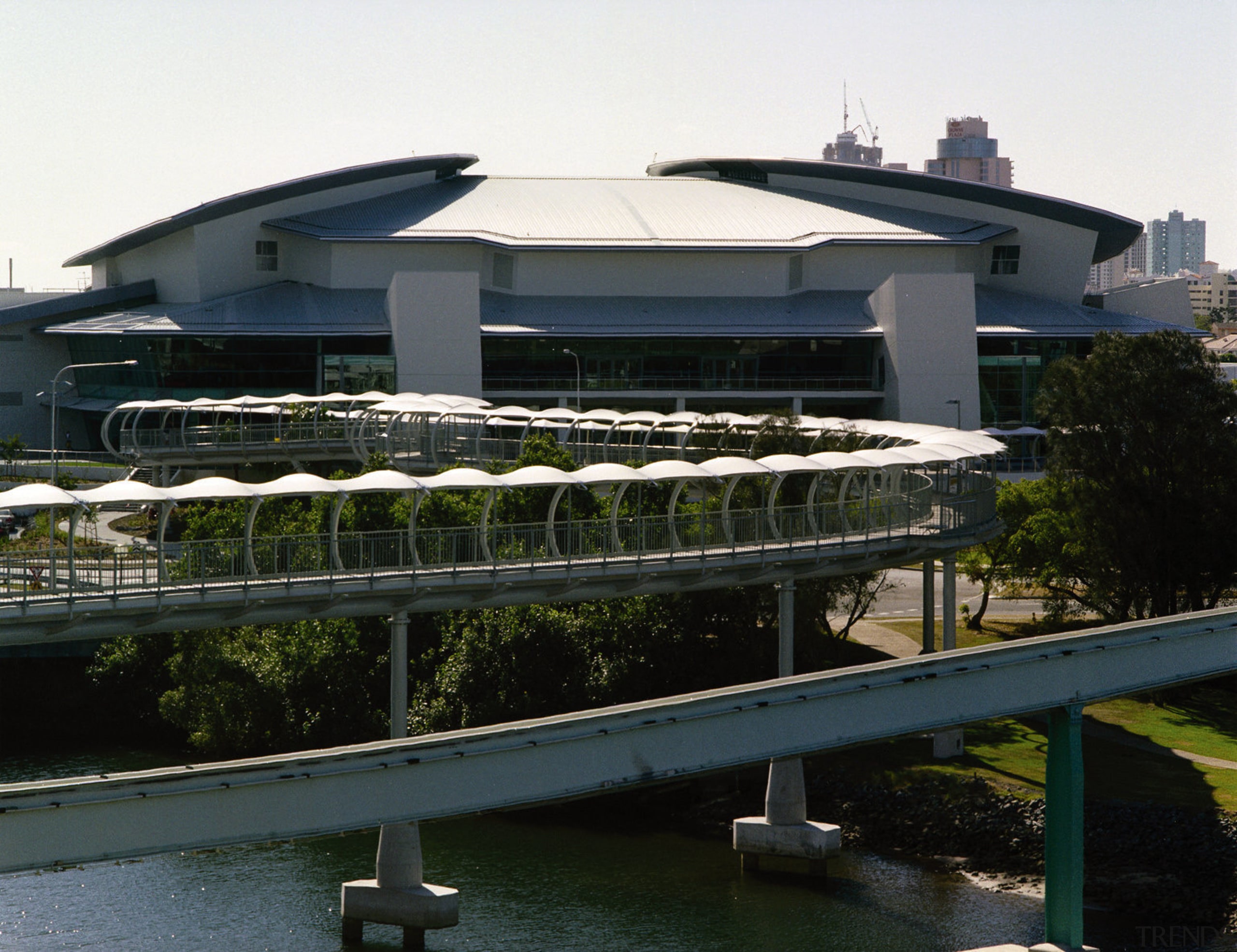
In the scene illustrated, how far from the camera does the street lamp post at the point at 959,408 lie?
91131mm

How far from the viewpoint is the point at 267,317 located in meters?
92.4

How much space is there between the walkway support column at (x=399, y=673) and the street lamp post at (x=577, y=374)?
50.5 metres

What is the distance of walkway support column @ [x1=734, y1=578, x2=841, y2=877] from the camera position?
38.7 metres

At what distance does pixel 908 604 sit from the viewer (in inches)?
2579

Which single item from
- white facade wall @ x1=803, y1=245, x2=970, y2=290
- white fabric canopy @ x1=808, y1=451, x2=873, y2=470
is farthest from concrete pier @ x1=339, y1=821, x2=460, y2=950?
white facade wall @ x1=803, y1=245, x2=970, y2=290

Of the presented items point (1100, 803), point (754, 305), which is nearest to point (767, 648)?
point (1100, 803)

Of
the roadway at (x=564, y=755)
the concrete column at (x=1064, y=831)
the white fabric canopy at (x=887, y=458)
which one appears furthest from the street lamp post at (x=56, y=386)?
Answer: the concrete column at (x=1064, y=831)

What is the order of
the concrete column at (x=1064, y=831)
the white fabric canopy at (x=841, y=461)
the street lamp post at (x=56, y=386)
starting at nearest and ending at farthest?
the concrete column at (x=1064, y=831) → the white fabric canopy at (x=841, y=461) → the street lamp post at (x=56, y=386)

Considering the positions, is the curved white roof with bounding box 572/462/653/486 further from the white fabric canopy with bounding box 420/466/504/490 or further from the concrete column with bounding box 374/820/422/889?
the concrete column with bounding box 374/820/422/889

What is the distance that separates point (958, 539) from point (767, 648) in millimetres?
6635

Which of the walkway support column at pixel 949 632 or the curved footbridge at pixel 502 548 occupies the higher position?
the curved footbridge at pixel 502 548

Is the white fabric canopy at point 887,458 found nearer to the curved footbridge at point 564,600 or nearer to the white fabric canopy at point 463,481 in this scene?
the curved footbridge at point 564,600

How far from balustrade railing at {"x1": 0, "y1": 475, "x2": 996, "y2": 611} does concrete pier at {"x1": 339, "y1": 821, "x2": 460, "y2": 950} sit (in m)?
6.29

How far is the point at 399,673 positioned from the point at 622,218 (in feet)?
235
